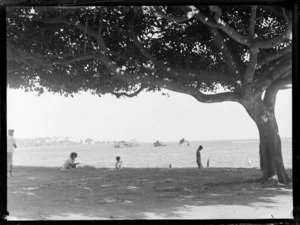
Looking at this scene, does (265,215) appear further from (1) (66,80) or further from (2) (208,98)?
(1) (66,80)

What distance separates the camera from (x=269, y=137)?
28.1ft

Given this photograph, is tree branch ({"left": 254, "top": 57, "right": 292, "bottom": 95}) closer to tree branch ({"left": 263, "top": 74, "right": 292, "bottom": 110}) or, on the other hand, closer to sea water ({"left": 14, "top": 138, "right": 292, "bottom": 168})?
tree branch ({"left": 263, "top": 74, "right": 292, "bottom": 110})

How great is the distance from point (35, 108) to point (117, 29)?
42.8 ft

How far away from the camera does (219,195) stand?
938cm

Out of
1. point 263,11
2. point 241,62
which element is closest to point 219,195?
point 241,62

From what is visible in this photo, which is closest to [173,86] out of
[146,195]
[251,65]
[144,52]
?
[144,52]

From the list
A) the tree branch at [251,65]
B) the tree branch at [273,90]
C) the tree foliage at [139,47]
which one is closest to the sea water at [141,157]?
the tree foliage at [139,47]

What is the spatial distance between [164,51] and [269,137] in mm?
3252

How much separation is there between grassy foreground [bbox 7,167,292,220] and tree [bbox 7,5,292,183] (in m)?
0.83

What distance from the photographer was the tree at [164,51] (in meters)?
8.23

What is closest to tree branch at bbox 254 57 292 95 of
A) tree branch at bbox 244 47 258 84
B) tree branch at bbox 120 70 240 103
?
tree branch at bbox 244 47 258 84

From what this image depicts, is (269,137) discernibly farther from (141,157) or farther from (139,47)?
(141,157)

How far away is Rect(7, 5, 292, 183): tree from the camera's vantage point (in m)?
8.23
